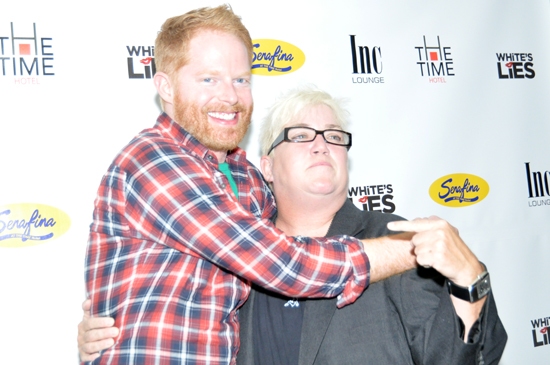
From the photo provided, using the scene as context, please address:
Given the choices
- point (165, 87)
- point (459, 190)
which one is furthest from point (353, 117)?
point (165, 87)

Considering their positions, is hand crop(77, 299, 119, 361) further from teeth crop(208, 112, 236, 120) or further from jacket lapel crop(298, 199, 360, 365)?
teeth crop(208, 112, 236, 120)

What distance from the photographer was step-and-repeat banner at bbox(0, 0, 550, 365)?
7.41ft

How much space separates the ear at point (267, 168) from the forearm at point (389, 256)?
681 mm

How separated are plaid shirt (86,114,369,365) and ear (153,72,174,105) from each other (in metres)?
0.20

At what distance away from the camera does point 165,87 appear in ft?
5.77

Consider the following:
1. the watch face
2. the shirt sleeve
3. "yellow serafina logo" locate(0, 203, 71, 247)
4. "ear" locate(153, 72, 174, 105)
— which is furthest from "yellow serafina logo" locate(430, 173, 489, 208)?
"yellow serafina logo" locate(0, 203, 71, 247)

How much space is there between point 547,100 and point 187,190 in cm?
270

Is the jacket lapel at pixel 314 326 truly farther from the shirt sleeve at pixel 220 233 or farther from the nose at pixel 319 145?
the nose at pixel 319 145

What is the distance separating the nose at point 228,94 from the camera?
1663mm

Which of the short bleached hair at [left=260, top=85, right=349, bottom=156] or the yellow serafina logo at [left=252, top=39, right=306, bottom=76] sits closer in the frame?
the short bleached hair at [left=260, top=85, right=349, bottom=156]

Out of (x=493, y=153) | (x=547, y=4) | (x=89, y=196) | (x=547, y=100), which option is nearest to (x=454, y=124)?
(x=493, y=153)

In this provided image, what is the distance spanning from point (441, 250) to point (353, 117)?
4.92 ft

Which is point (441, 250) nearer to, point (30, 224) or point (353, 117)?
point (353, 117)

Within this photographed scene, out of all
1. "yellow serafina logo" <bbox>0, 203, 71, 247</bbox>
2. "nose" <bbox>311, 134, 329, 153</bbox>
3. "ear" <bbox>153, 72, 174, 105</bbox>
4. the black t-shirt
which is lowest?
the black t-shirt
